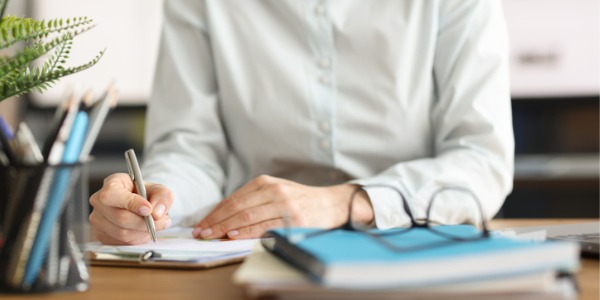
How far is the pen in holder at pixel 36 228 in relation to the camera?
734mm

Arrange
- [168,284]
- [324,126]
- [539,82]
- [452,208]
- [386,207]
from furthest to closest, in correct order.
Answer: [539,82], [324,126], [452,208], [386,207], [168,284]

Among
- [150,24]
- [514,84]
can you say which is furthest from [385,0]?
[150,24]

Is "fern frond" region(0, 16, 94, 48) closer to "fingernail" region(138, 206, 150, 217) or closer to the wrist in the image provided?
"fingernail" region(138, 206, 150, 217)

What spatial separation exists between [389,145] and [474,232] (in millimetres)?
771

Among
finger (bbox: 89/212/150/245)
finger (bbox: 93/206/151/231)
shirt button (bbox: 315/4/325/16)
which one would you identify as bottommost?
finger (bbox: 89/212/150/245)

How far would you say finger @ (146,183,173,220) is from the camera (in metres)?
1.11

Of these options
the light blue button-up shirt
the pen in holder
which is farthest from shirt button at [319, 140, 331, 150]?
the pen in holder

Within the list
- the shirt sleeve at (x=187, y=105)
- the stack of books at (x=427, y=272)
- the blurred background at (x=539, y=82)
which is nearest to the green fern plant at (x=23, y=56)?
the stack of books at (x=427, y=272)

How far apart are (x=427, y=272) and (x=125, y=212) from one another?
58 centimetres

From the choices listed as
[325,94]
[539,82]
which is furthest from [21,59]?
[539,82]

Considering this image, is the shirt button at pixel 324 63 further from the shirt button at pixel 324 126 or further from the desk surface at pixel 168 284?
the desk surface at pixel 168 284

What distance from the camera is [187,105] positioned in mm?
1705

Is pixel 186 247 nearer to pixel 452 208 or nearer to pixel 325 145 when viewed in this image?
pixel 452 208

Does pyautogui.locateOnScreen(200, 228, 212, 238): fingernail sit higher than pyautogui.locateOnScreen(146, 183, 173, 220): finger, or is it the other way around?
pyautogui.locateOnScreen(146, 183, 173, 220): finger
